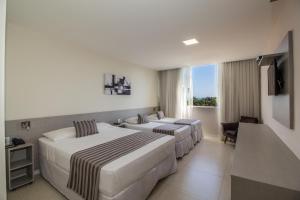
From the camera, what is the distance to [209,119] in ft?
17.9

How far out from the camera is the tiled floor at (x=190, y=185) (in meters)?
2.17

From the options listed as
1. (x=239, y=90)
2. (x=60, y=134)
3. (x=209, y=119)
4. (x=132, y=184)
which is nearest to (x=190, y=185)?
(x=132, y=184)

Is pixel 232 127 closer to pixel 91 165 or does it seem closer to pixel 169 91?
pixel 169 91

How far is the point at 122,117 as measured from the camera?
4578 mm

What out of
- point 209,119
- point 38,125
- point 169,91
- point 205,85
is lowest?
point 209,119

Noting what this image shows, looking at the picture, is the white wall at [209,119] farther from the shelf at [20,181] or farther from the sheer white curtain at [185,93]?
the shelf at [20,181]

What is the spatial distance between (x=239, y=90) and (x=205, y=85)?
116 centimetres

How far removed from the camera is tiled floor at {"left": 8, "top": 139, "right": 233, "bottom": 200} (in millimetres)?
A: 2170

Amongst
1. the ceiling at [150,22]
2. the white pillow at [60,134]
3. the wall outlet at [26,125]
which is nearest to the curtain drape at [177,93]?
the ceiling at [150,22]

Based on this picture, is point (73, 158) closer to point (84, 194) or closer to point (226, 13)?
point (84, 194)

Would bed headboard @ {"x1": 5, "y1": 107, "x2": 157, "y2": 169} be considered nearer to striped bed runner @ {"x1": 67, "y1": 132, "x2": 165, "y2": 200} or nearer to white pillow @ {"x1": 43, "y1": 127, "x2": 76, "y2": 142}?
white pillow @ {"x1": 43, "y1": 127, "x2": 76, "y2": 142}

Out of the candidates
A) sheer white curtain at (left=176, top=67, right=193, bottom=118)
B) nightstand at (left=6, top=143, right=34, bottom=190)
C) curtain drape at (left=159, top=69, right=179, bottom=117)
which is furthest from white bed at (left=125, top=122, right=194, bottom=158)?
nightstand at (left=6, top=143, right=34, bottom=190)

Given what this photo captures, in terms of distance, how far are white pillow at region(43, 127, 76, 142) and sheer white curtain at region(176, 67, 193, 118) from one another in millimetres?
4055

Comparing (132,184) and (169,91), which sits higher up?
(169,91)
